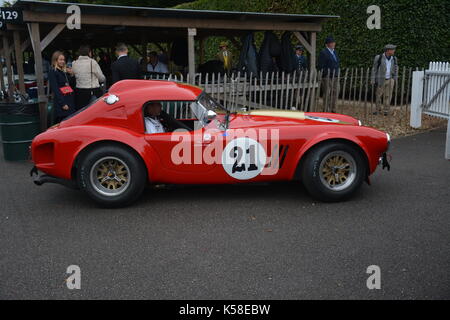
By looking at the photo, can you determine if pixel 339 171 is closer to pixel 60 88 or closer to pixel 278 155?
pixel 278 155

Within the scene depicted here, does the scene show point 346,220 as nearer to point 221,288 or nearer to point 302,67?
point 221,288

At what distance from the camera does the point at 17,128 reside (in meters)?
7.62

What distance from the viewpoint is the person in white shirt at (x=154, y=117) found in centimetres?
548

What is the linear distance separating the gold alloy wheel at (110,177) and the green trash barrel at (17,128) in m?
3.06

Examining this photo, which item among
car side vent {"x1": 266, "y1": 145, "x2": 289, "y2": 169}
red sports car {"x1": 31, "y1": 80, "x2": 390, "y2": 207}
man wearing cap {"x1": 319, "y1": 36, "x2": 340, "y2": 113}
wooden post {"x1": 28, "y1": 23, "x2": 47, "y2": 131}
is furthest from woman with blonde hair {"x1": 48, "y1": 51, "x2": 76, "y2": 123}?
man wearing cap {"x1": 319, "y1": 36, "x2": 340, "y2": 113}

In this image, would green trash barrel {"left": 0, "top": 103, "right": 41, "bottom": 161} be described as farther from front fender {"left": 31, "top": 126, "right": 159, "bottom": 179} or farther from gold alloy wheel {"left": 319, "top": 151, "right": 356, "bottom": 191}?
gold alloy wheel {"left": 319, "top": 151, "right": 356, "bottom": 191}

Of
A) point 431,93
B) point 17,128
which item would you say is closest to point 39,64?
point 17,128

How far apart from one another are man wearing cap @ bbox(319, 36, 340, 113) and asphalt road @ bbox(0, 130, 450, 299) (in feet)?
15.9

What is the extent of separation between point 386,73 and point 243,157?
7.34m

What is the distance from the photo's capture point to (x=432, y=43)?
1170cm

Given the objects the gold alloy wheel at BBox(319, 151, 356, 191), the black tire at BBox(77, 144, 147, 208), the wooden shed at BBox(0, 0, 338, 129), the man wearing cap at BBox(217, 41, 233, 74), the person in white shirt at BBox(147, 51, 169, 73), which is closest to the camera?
the black tire at BBox(77, 144, 147, 208)

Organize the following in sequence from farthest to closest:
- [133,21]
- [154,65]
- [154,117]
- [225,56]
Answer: [154,65] → [225,56] → [133,21] → [154,117]

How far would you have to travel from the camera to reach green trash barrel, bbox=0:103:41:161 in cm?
756
